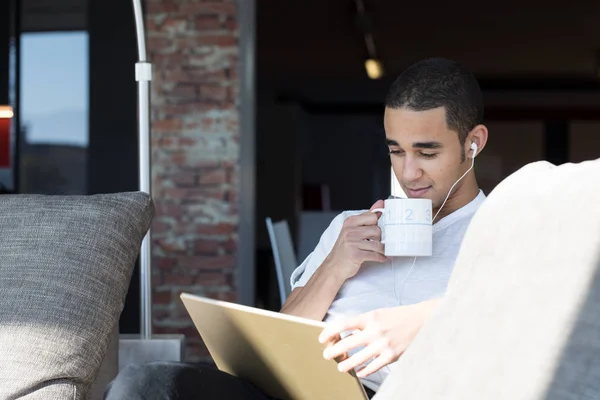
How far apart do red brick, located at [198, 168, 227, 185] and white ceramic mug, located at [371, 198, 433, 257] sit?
9.89 feet

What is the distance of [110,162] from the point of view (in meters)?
4.85

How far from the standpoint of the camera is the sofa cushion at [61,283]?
181 centimetres

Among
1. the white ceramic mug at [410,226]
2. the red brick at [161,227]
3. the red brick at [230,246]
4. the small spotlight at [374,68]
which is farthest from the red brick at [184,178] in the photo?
the small spotlight at [374,68]

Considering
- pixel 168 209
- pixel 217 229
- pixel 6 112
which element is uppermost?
pixel 6 112

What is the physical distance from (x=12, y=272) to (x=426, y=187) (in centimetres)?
92

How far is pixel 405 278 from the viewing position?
1844mm

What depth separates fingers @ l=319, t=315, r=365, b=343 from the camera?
131 centimetres

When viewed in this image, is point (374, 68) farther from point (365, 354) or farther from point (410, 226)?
point (365, 354)

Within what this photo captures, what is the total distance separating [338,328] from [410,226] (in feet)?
1.38

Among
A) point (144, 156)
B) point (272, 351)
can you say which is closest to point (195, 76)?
point (144, 156)

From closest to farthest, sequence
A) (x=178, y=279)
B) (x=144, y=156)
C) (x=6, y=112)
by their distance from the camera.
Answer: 1. (x=144, y=156)
2. (x=178, y=279)
3. (x=6, y=112)

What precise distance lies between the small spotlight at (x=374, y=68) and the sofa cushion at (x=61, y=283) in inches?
295

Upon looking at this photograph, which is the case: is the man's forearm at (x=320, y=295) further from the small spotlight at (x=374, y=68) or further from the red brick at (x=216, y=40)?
the small spotlight at (x=374, y=68)

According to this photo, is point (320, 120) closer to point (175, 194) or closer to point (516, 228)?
point (175, 194)
